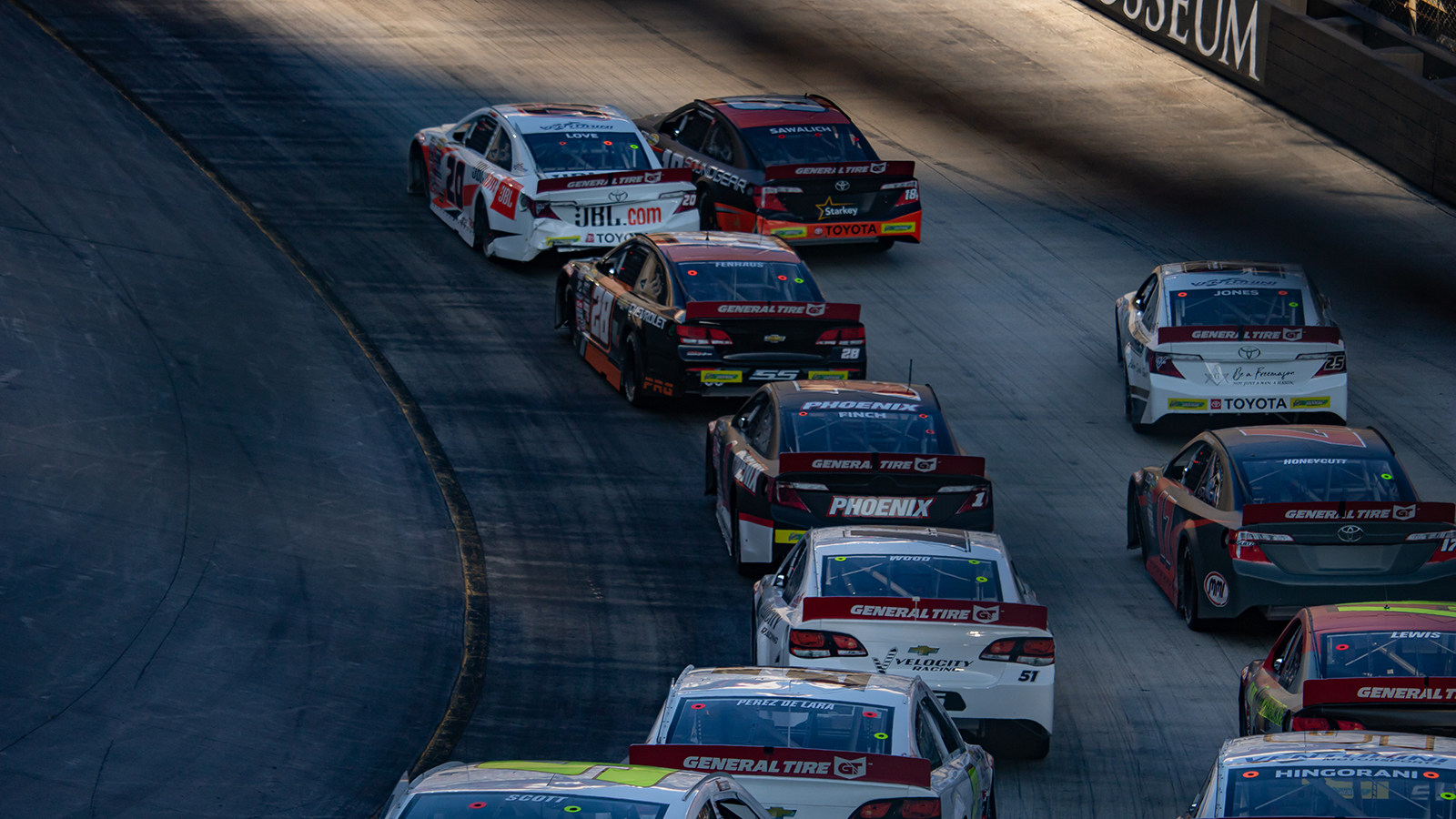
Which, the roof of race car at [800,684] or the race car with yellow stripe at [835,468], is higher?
the roof of race car at [800,684]

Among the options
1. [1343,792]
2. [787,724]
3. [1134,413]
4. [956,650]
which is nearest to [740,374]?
[1134,413]

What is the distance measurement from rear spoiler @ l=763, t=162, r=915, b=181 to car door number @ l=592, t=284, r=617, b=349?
3.25 meters

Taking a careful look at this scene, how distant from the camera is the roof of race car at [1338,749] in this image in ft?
26.7

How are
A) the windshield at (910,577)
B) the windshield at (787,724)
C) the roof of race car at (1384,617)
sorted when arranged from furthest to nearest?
the windshield at (910,577)
the roof of race car at (1384,617)
the windshield at (787,724)

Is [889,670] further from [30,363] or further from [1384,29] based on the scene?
[1384,29]

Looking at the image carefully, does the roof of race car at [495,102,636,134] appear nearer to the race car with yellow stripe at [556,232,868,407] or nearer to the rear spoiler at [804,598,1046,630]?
the race car with yellow stripe at [556,232,868,407]

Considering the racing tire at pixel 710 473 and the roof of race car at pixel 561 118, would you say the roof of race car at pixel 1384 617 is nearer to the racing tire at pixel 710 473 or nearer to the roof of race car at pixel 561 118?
the racing tire at pixel 710 473

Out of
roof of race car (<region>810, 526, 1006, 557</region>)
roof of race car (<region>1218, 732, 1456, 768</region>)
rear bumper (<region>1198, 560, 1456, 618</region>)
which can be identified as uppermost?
roof of race car (<region>1218, 732, 1456, 768</region>)

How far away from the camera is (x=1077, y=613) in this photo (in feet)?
47.4

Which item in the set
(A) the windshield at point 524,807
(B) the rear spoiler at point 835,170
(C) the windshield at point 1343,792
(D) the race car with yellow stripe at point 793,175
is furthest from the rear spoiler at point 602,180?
(A) the windshield at point 524,807

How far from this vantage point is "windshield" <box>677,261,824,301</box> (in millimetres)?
18719

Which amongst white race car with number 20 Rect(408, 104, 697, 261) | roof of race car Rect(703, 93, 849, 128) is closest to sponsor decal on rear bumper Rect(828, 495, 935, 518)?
white race car with number 20 Rect(408, 104, 697, 261)

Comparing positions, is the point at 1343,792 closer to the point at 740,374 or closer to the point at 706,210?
the point at 740,374

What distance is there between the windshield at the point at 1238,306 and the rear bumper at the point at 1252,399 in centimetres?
83
